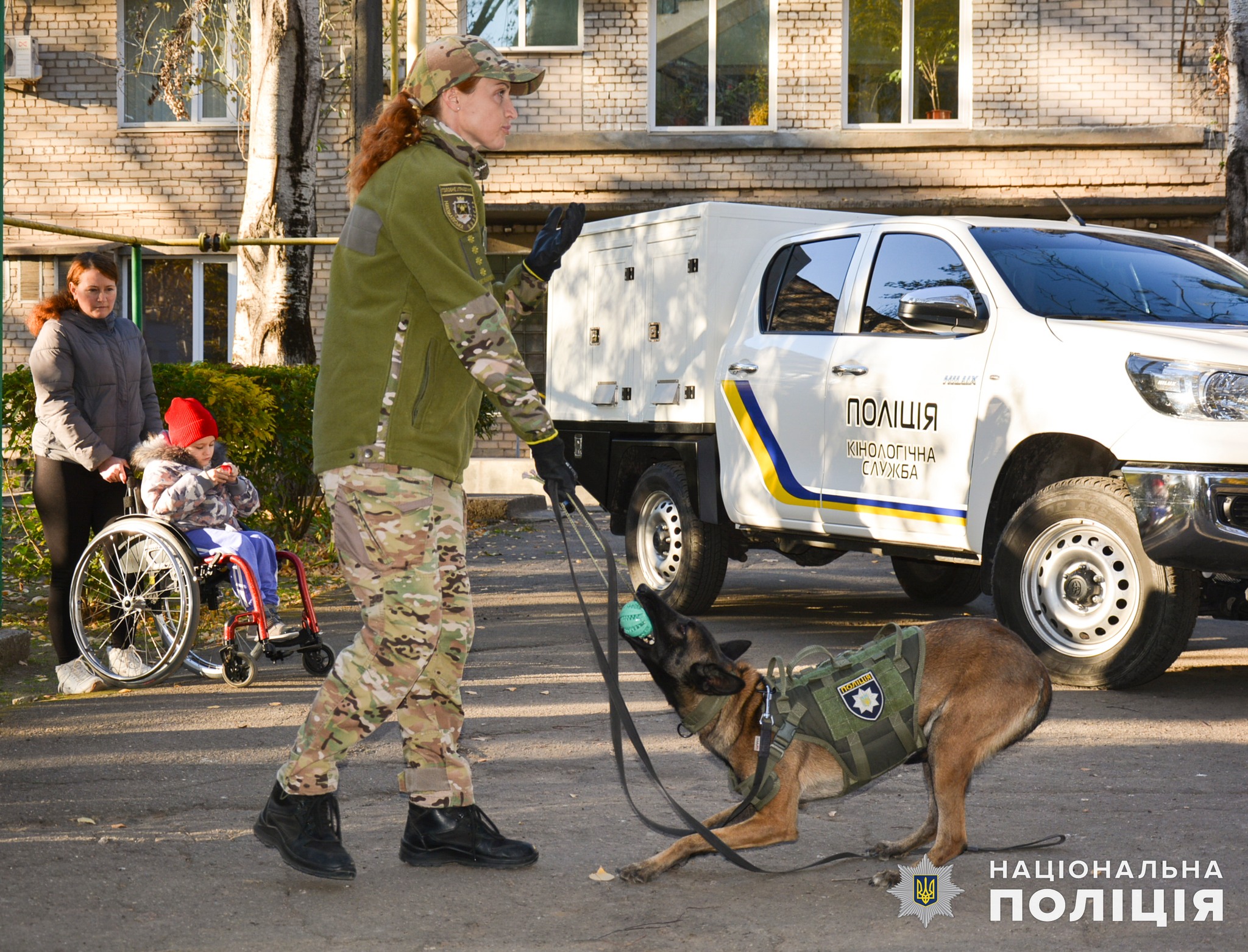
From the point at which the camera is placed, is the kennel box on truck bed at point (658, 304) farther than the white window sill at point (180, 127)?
No

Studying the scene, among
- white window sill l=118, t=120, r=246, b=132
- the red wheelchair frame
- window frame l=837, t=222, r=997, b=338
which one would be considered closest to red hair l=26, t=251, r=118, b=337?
the red wheelchair frame

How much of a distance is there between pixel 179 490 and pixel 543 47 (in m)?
14.4

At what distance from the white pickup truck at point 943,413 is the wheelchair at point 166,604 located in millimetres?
2710

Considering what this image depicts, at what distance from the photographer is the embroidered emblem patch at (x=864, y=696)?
385 centimetres

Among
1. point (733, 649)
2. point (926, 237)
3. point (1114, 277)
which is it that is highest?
point (926, 237)

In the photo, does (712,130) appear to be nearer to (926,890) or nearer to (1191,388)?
(1191,388)

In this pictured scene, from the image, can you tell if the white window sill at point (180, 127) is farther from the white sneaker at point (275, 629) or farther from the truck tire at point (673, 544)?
the white sneaker at point (275, 629)

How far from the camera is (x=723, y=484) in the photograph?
27.0 feet

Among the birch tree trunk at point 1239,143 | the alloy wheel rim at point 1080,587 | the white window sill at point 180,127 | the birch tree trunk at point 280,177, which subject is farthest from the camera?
the white window sill at point 180,127

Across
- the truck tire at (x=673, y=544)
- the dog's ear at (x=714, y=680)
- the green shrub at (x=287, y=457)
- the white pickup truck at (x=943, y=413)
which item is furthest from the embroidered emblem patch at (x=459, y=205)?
the green shrub at (x=287, y=457)

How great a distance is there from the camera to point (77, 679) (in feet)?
21.6

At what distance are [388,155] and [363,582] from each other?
1154mm

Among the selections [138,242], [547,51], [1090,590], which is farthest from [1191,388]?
[547,51]

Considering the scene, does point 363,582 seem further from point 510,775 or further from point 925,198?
point 925,198
